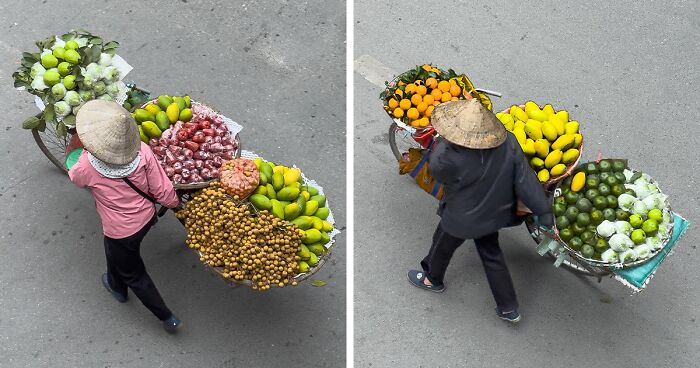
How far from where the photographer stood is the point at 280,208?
4496mm

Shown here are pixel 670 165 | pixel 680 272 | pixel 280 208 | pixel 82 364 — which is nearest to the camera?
pixel 280 208

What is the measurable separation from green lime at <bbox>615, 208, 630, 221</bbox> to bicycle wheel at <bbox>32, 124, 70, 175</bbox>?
3.37 metres

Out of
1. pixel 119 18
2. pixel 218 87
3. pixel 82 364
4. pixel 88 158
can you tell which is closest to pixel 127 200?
pixel 88 158

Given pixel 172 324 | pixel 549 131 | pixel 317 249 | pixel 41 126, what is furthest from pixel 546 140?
pixel 41 126

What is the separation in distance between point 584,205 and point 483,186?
59cm

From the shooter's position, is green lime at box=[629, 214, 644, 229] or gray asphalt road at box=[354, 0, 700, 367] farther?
gray asphalt road at box=[354, 0, 700, 367]

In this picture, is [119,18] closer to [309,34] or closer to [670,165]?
[309,34]

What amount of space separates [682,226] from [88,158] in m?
3.22

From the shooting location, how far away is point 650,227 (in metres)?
4.39

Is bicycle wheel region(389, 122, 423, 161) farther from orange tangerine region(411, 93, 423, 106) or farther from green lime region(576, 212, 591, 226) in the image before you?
green lime region(576, 212, 591, 226)

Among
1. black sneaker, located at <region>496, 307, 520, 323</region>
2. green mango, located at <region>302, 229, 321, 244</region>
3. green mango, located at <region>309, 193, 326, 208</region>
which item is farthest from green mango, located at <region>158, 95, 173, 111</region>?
black sneaker, located at <region>496, 307, 520, 323</region>

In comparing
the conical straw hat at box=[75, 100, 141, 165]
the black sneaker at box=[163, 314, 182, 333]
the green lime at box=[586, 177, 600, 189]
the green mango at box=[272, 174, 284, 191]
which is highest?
the green lime at box=[586, 177, 600, 189]

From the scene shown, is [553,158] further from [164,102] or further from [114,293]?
[114,293]

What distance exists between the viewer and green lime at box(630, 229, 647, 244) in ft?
14.3
